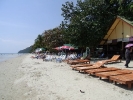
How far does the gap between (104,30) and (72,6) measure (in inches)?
257

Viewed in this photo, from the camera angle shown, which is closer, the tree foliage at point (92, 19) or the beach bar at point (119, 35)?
the beach bar at point (119, 35)

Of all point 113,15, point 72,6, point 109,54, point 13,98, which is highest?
point 72,6

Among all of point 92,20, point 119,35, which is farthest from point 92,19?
point 119,35

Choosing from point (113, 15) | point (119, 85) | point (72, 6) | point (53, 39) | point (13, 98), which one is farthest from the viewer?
point (53, 39)

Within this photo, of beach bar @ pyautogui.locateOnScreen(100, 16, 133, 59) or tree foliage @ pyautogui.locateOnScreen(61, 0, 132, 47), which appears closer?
beach bar @ pyautogui.locateOnScreen(100, 16, 133, 59)

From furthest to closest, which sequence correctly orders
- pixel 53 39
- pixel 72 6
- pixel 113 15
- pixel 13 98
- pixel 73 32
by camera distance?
1. pixel 53 39
2. pixel 72 6
3. pixel 113 15
4. pixel 73 32
5. pixel 13 98

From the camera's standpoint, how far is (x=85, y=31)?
77.5ft

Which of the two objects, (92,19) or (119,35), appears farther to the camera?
(92,19)

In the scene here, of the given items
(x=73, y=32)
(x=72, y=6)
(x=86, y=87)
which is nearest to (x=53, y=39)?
(x=72, y=6)

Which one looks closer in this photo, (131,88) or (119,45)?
(131,88)

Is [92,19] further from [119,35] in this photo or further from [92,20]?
[119,35]

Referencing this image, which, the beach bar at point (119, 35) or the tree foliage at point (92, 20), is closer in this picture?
the beach bar at point (119, 35)

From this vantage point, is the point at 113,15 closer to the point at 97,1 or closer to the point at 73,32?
the point at 97,1

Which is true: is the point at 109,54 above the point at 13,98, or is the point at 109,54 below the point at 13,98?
above
